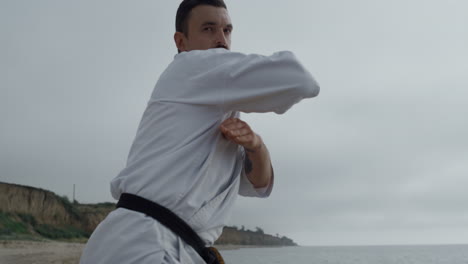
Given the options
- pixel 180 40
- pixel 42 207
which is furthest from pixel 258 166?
pixel 42 207

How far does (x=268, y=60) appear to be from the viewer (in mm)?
1688

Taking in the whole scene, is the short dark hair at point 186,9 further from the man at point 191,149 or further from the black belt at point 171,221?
the black belt at point 171,221

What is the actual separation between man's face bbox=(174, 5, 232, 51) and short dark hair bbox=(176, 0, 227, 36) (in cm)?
2

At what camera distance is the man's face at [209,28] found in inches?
77.4

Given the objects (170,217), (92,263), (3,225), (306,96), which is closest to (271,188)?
(306,96)

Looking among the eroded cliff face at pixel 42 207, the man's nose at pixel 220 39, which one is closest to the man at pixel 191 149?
the man's nose at pixel 220 39

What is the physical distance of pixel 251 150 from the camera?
184cm

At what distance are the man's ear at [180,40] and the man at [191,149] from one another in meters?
0.30

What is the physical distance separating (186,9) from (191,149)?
69 centimetres

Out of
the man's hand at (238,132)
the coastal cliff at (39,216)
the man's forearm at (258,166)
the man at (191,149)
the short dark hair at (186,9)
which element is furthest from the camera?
the coastal cliff at (39,216)

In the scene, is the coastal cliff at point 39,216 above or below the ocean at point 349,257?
above

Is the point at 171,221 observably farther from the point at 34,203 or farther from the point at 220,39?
the point at 34,203

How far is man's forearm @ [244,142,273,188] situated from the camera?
1888mm

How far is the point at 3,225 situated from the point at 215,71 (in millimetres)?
29146
